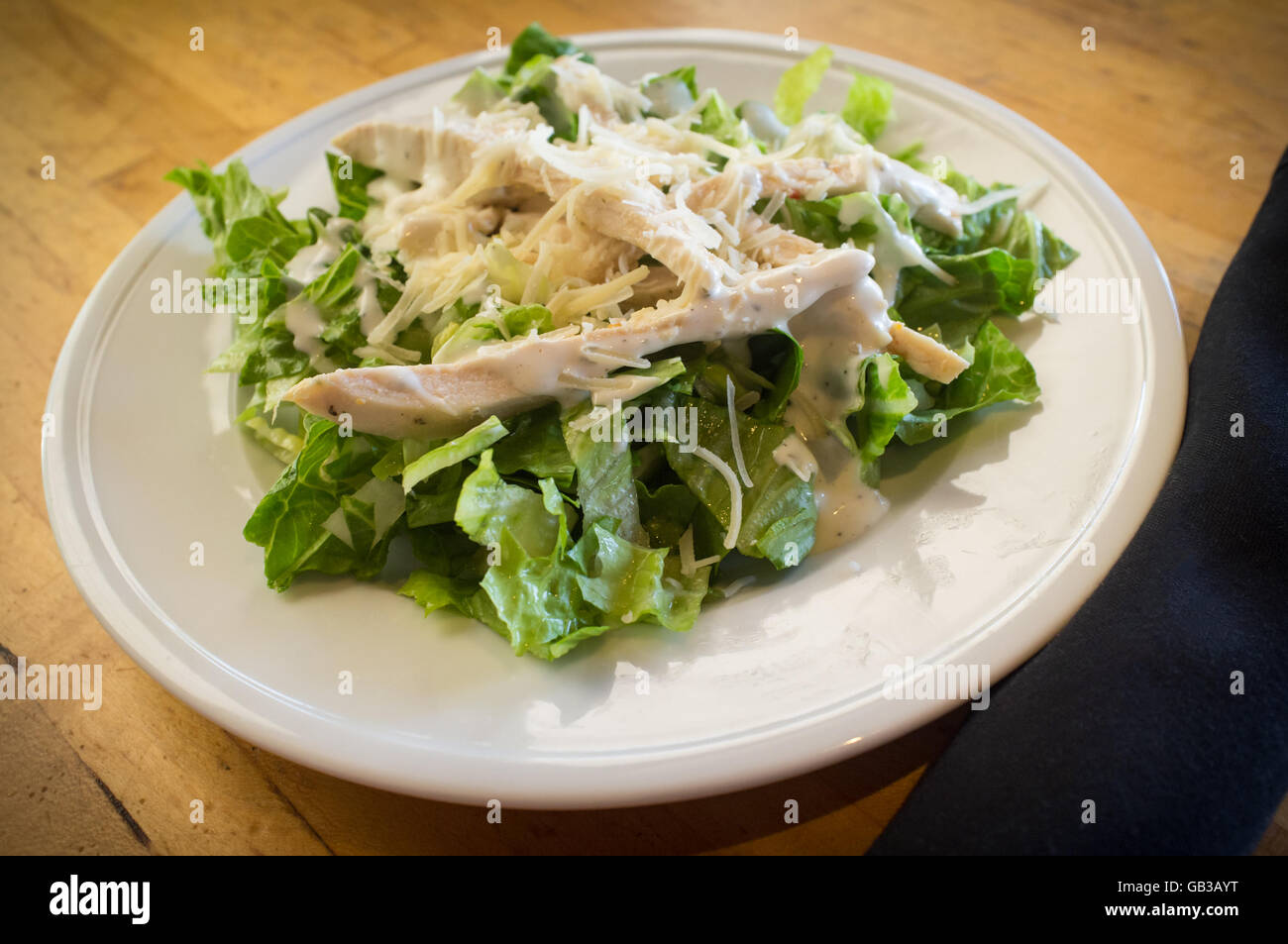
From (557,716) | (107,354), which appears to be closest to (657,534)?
(557,716)

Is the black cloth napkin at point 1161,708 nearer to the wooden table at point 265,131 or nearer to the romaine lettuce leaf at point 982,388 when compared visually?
the wooden table at point 265,131

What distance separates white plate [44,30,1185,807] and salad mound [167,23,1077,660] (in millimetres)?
70

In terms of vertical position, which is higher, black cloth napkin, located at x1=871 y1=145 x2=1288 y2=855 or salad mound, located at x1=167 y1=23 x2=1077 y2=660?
salad mound, located at x1=167 y1=23 x2=1077 y2=660

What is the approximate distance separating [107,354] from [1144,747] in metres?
2.12

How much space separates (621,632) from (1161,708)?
80cm

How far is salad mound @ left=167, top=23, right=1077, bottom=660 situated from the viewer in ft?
Answer: 5.57

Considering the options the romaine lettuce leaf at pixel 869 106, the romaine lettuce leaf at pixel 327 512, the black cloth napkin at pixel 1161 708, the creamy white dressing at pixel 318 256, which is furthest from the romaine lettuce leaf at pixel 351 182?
the black cloth napkin at pixel 1161 708

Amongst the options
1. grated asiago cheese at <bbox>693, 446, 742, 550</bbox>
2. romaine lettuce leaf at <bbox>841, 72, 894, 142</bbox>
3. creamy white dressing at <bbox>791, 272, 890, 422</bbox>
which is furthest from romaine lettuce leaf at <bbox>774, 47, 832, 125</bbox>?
grated asiago cheese at <bbox>693, 446, 742, 550</bbox>

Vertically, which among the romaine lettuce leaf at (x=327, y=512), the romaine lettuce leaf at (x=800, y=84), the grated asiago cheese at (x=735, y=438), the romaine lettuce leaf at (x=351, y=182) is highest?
the romaine lettuce leaf at (x=800, y=84)

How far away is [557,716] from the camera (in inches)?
55.8

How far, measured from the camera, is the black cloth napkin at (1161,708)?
3.91ft

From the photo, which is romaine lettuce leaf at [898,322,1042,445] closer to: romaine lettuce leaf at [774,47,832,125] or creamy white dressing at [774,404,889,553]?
creamy white dressing at [774,404,889,553]

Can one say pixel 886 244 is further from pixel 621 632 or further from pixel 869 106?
pixel 621 632

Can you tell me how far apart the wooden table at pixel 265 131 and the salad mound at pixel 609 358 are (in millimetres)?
337
